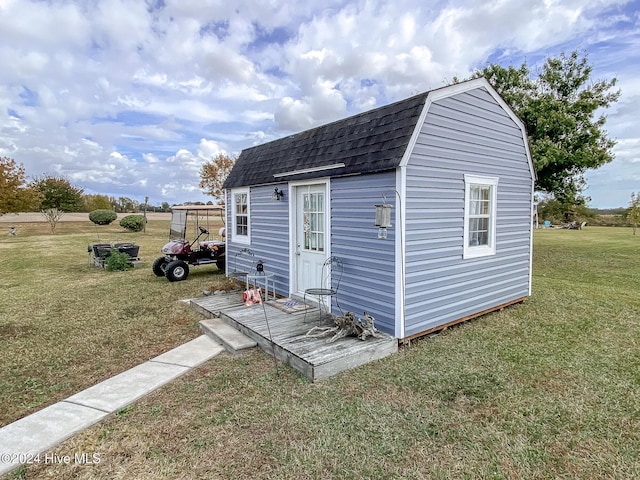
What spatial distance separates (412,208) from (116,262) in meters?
9.38

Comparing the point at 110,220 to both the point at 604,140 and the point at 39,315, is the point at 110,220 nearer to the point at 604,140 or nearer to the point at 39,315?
the point at 39,315

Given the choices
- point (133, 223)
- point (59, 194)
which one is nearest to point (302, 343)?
point (133, 223)

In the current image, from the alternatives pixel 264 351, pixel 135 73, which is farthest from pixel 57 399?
pixel 135 73

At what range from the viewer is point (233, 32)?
332 inches

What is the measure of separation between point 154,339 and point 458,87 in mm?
5367

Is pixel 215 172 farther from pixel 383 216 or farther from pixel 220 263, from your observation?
pixel 383 216

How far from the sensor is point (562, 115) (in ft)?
34.4

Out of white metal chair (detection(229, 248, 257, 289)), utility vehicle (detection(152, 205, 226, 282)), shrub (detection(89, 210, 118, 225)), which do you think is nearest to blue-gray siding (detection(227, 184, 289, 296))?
white metal chair (detection(229, 248, 257, 289))

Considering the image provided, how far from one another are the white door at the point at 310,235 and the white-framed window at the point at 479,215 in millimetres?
2040

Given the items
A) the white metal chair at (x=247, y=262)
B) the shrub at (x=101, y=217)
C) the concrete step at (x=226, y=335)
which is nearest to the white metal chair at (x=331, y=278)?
the concrete step at (x=226, y=335)

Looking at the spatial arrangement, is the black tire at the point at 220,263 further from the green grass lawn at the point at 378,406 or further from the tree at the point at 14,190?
the tree at the point at 14,190

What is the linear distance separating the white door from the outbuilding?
2cm

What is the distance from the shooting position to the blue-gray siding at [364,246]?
13.6 ft

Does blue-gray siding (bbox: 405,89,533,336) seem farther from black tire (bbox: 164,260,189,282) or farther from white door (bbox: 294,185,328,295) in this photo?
black tire (bbox: 164,260,189,282)
